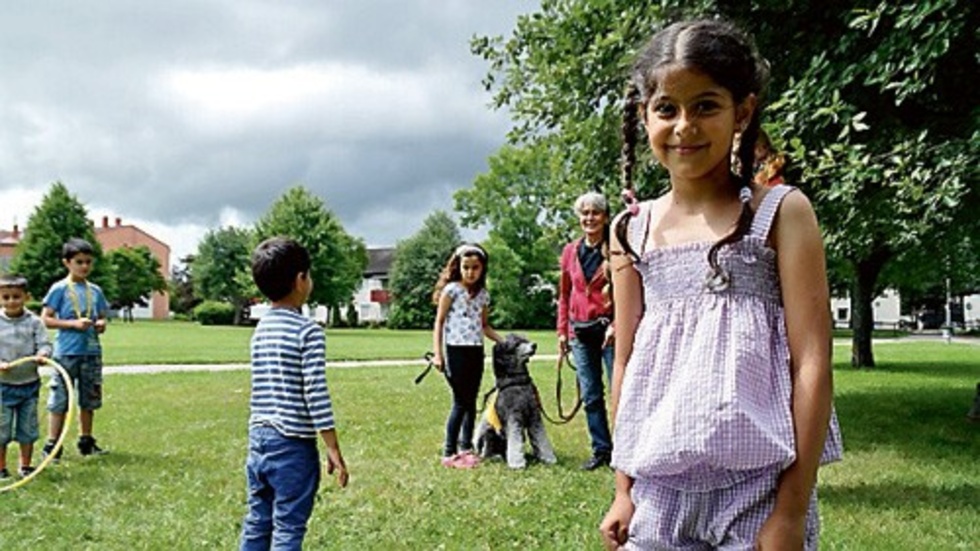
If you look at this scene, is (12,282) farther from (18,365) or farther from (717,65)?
(717,65)

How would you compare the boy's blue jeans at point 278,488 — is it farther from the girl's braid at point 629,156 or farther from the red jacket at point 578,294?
the red jacket at point 578,294

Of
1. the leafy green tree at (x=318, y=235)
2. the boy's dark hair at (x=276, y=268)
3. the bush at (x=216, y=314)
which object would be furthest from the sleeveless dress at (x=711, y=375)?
the bush at (x=216, y=314)

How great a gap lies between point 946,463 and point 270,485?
22.6ft

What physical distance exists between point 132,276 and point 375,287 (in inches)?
1023

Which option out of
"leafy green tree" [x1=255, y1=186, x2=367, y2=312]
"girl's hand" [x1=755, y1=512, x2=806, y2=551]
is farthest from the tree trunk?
"leafy green tree" [x1=255, y1=186, x2=367, y2=312]

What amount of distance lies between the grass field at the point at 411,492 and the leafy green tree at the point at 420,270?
54900 mm

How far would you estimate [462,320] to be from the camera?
26.0 feet

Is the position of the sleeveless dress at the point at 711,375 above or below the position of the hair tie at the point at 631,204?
below

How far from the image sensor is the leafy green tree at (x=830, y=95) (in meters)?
6.81

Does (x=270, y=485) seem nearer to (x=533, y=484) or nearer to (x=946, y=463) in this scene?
(x=533, y=484)

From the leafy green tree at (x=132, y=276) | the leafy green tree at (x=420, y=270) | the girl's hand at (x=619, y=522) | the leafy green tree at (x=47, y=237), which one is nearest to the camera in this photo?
the girl's hand at (x=619, y=522)

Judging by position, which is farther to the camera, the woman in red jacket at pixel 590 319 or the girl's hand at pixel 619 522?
the woman in red jacket at pixel 590 319

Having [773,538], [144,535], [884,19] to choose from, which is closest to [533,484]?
[144,535]

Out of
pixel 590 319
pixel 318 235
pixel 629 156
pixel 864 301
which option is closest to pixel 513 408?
pixel 590 319
